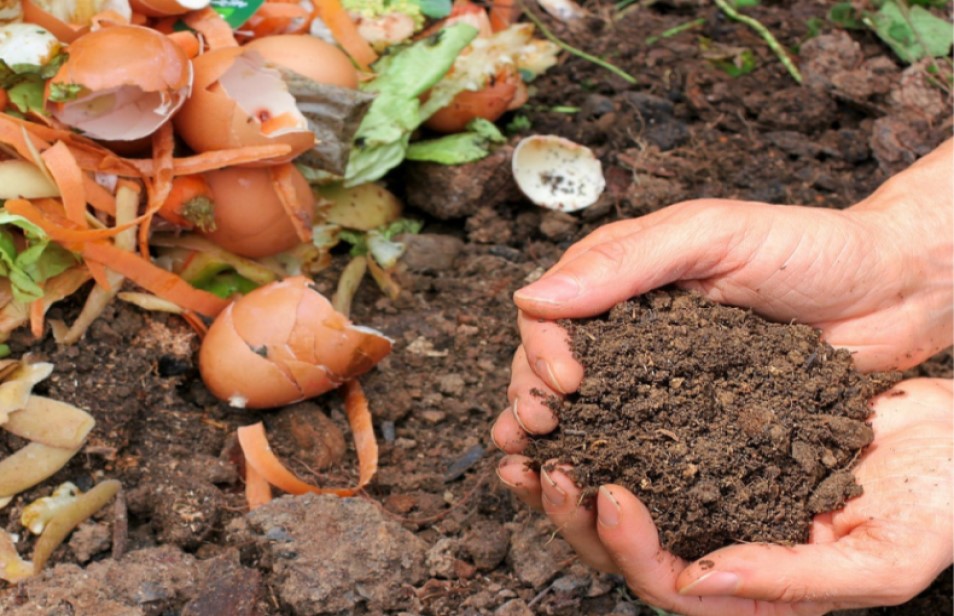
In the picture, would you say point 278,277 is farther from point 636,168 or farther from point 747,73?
point 747,73

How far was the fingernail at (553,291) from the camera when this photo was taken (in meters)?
1.75

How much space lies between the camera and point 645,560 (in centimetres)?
167

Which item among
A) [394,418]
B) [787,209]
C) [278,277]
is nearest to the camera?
[787,209]

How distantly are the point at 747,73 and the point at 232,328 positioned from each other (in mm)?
1698

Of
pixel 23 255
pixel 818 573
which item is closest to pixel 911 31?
pixel 818 573

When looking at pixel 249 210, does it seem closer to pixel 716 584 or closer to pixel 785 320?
→ pixel 785 320

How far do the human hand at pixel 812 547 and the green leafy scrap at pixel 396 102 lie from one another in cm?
105

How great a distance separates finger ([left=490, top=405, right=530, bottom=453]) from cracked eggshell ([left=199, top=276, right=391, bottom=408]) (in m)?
0.46

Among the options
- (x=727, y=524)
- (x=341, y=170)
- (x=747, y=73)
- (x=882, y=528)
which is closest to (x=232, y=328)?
(x=341, y=170)

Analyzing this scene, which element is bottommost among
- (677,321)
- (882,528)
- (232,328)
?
(232,328)

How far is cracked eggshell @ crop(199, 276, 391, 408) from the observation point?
2.13m

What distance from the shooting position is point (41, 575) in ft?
5.80

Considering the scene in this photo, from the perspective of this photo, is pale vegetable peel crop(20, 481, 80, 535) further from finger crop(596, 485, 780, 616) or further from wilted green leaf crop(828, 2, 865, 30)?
wilted green leaf crop(828, 2, 865, 30)

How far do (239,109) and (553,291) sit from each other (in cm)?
85
